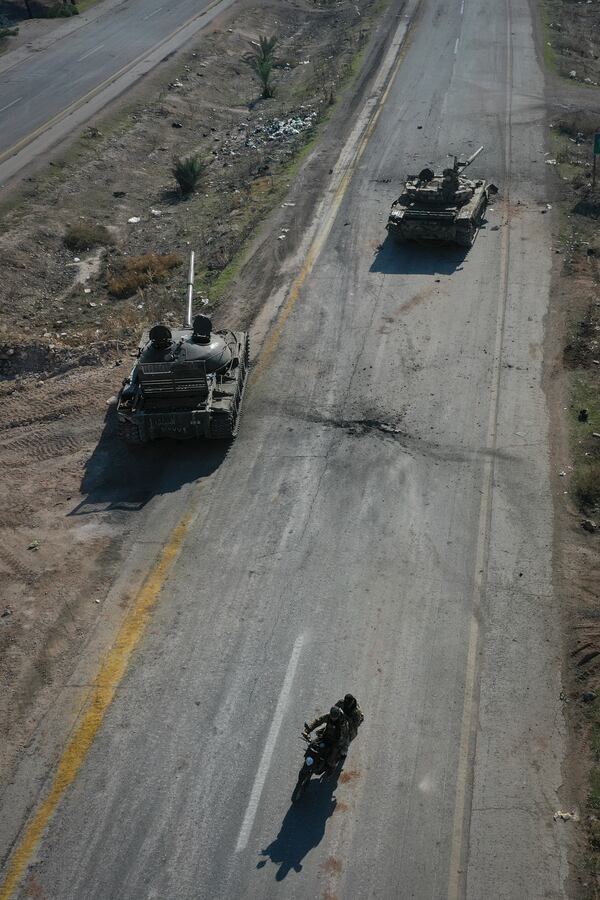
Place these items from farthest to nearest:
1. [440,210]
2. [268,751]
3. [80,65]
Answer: [80,65]
[440,210]
[268,751]

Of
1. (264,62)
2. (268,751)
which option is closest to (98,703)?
(268,751)

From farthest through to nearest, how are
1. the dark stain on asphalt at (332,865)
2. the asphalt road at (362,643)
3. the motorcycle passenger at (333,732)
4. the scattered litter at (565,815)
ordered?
the motorcycle passenger at (333,732) < the scattered litter at (565,815) < the asphalt road at (362,643) < the dark stain on asphalt at (332,865)

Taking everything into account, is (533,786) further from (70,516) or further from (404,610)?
(70,516)

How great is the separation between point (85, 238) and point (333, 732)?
2106cm

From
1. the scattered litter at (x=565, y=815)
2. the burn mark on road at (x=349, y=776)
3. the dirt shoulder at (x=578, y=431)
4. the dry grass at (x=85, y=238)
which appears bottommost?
the dry grass at (x=85, y=238)

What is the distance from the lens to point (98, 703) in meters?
12.7

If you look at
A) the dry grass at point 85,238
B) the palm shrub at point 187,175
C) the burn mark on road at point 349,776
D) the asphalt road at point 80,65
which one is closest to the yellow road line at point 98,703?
the burn mark on road at point 349,776

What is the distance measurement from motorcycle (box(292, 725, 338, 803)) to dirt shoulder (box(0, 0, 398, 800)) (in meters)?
3.79

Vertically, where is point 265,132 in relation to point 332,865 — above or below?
below


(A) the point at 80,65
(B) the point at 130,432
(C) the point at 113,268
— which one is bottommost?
(C) the point at 113,268

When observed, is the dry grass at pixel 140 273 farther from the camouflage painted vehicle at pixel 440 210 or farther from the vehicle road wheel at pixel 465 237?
the vehicle road wheel at pixel 465 237

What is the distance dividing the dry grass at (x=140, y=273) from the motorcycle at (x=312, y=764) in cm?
1678

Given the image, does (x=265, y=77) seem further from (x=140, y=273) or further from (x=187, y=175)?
(x=140, y=273)

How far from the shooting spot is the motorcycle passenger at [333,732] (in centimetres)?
1140
